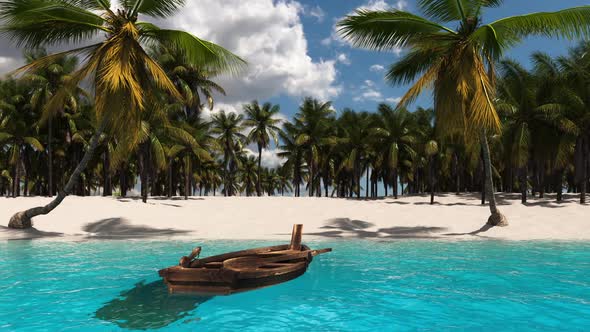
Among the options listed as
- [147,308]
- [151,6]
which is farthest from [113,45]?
[147,308]

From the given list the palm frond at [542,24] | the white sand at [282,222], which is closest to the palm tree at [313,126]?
the white sand at [282,222]

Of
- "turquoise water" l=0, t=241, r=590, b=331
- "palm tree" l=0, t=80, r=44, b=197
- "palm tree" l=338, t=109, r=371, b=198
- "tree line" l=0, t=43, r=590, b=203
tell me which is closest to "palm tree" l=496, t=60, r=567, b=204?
"tree line" l=0, t=43, r=590, b=203

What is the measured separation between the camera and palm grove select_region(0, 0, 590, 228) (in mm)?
15633

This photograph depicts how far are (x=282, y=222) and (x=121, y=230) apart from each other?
8674mm

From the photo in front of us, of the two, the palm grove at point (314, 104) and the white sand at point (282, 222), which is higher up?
the palm grove at point (314, 104)

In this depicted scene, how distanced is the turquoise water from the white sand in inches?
220

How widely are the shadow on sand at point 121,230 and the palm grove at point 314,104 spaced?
2.39 meters

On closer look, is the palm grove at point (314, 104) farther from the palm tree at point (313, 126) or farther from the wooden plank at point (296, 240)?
the wooden plank at point (296, 240)

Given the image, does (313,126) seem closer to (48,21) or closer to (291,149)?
(291,149)

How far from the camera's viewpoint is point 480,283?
8938 mm

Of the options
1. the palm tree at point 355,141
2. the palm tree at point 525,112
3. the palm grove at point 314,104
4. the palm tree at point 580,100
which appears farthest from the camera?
the palm tree at point 355,141

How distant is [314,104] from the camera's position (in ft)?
160

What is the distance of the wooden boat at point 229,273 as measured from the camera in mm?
7562

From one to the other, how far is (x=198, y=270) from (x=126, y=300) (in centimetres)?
154
